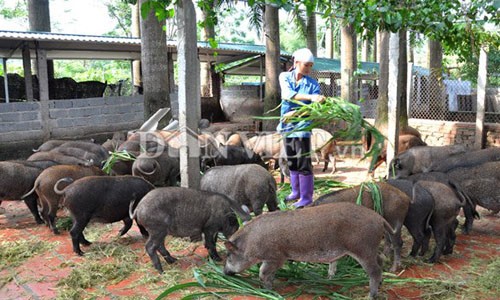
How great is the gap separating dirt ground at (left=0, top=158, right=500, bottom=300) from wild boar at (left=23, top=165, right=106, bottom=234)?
215mm

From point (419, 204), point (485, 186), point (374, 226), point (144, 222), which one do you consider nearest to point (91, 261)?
point (144, 222)

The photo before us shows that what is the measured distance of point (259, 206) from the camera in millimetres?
6039

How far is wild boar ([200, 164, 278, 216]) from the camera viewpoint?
19.8 ft

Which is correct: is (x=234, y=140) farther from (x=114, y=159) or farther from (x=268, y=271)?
(x=268, y=271)

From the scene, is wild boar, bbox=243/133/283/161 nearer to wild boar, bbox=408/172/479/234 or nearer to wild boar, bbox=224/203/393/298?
wild boar, bbox=408/172/479/234

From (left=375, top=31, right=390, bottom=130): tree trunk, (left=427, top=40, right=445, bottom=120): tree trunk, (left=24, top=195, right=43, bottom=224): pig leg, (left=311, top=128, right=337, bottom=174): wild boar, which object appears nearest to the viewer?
(left=24, top=195, right=43, bottom=224): pig leg

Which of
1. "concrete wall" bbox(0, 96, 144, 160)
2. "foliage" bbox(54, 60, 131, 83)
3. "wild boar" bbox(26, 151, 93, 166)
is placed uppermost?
"foliage" bbox(54, 60, 131, 83)

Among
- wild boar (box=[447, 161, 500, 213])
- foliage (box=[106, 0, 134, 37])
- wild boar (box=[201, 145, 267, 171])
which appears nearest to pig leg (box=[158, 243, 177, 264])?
wild boar (box=[201, 145, 267, 171])

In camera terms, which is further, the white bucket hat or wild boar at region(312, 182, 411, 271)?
the white bucket hat

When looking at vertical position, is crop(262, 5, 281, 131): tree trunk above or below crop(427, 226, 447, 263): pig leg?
above

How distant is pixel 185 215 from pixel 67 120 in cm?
853

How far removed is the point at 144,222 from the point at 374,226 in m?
2.29

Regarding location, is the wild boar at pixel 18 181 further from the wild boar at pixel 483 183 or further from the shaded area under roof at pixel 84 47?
the wild boar at pixel 483 183

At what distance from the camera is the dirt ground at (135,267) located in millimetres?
4285
